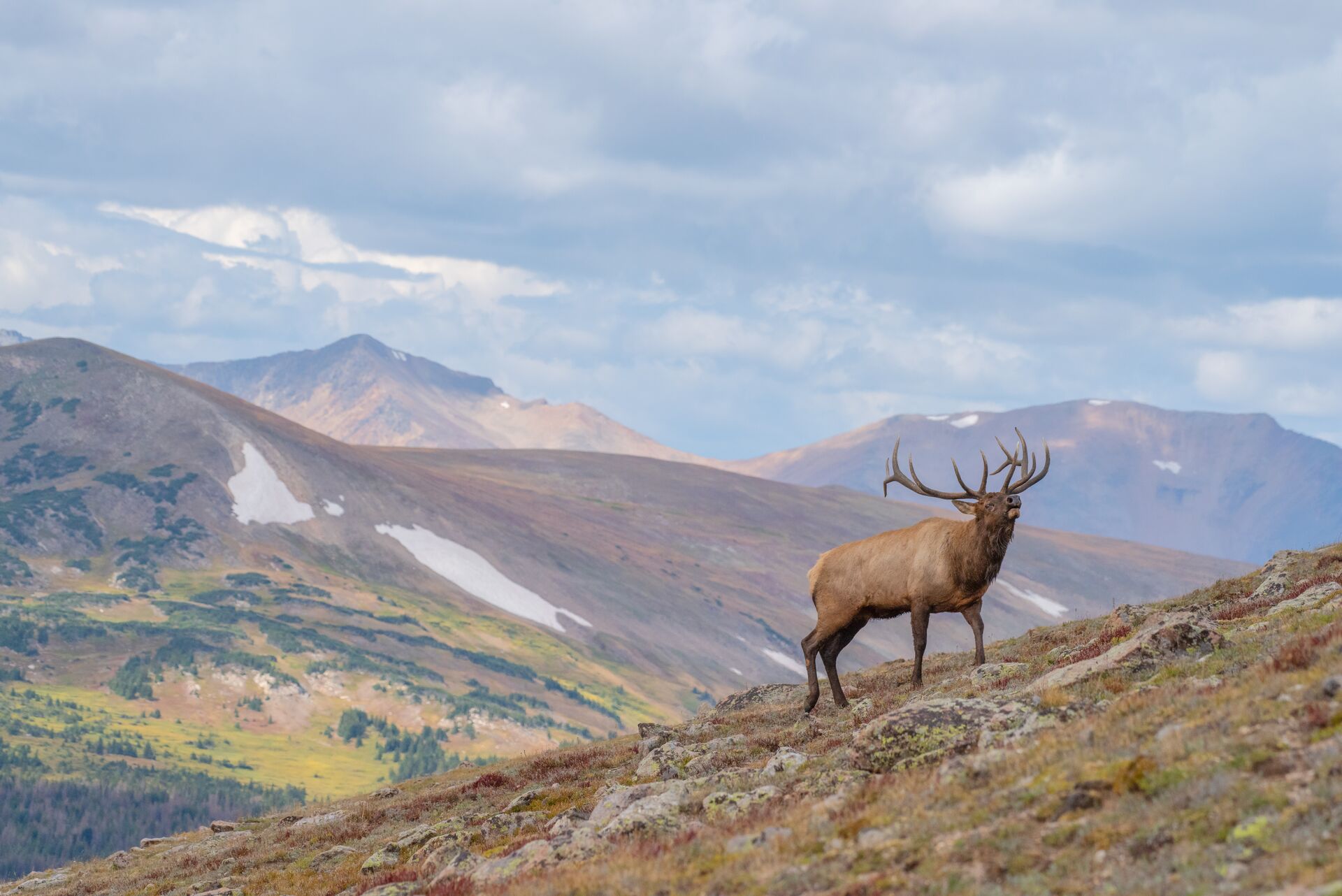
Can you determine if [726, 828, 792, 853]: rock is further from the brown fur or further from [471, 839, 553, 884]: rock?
the brown fur

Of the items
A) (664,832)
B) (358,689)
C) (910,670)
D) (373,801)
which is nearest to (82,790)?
(358,689)

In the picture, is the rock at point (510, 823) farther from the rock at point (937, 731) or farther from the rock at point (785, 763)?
the rock at point (937, 731)

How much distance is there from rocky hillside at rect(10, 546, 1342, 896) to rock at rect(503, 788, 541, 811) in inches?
3.4

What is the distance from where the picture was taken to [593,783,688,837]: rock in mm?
15555

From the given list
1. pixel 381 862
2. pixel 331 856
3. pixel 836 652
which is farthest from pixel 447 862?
pixel 836 652

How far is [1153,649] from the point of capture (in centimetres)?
1814

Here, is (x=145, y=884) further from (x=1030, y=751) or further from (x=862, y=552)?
(x=1030, y=751)

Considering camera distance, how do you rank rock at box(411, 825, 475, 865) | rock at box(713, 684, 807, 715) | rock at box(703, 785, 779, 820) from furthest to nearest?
1. rock at box(713, 684, 807, 715)
2. rock at box(411, 825, 475, 865)
3. rock at box(703, 785, 779, 820)

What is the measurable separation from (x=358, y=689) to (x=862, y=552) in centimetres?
17300

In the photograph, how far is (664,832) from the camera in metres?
Answer: 15.2

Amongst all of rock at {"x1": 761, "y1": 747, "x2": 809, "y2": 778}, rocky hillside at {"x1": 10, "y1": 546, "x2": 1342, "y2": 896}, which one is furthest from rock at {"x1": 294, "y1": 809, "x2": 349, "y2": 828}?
rock at {"x1": 761, "y1": 747, "x2": 809, "y2": 778}

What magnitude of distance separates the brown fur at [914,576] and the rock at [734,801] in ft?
24.8

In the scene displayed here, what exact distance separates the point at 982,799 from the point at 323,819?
22698 millimetres

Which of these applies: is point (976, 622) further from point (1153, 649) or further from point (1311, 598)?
point (1153, 649)
